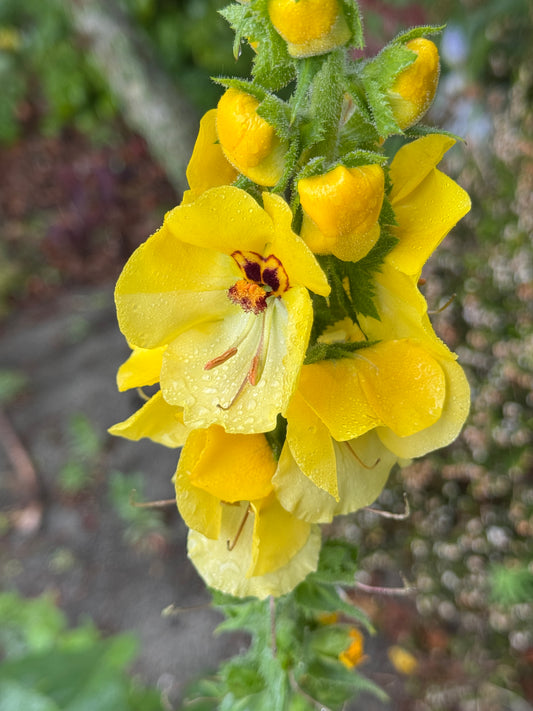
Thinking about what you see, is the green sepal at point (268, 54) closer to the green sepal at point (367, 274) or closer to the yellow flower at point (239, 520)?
the green sepal at point (367, 274)

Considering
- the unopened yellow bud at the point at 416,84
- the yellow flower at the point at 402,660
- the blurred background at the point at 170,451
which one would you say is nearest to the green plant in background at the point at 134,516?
the blurred background at the point at 170,451

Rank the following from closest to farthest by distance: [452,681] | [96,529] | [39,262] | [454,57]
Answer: [452,681]
[96,529]
[454,57]
[39,262]

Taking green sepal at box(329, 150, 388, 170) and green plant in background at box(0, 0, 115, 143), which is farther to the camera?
green plant in background at box(0, 0, 115, 143)

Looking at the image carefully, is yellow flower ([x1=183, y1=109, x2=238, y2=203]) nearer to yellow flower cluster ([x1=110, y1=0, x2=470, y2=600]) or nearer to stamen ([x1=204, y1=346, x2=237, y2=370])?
yellow flower cluster ([x1=110, y1=0, x2=470, y2=600])

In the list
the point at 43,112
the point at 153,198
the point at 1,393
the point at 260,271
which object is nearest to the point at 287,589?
the point at 260,271

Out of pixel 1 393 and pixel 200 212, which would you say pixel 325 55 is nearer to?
pixel 200 212

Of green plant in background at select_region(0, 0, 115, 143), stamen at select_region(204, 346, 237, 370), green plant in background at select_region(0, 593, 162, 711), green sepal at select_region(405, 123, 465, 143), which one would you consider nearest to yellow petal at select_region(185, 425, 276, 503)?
stamen at select_region(204, 346, 237, 370)
